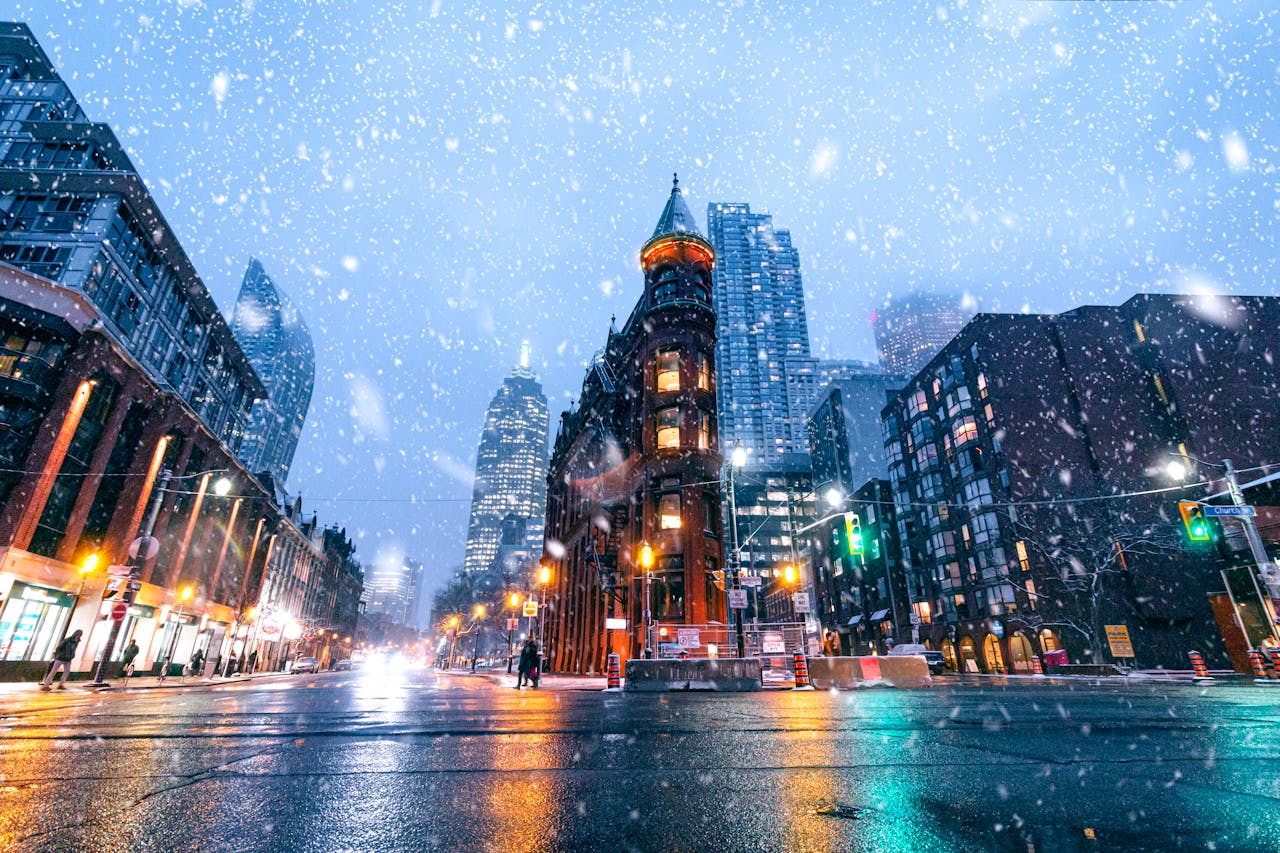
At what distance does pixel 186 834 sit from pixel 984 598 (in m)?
65.0

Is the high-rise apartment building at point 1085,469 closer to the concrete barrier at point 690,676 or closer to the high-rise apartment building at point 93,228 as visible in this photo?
the concrete barrier at point 690,676

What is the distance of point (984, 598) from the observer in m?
55.4

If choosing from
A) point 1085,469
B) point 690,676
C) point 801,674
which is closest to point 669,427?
point 801,674

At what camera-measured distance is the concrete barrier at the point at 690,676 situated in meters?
19.9

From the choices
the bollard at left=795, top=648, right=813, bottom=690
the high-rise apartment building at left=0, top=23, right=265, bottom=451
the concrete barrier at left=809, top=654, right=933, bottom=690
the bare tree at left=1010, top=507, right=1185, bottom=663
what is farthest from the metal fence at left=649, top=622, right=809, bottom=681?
the high-rise apartment building at left=0, top=23, right=265, bottom=451

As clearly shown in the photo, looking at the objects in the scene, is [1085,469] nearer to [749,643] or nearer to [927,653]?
[927,653]

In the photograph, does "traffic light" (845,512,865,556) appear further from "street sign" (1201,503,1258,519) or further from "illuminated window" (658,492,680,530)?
"illuminated window" (658,492,680,530)

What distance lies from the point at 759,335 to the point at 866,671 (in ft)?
512

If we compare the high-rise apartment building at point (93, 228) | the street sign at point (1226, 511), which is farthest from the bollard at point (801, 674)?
the high-rise apartment building at point (93, 228)

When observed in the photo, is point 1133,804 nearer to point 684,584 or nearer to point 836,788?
point 836,788

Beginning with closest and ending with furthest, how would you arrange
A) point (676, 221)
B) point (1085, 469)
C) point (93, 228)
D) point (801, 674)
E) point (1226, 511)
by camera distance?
point (1226, 511) < point (801, 674) < point (93, 228) < point (676, 221) < point (1085, 469)

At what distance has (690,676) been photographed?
20000mm

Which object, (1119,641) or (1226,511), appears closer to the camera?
(1226,511)

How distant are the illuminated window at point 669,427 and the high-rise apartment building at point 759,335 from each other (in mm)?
116178
